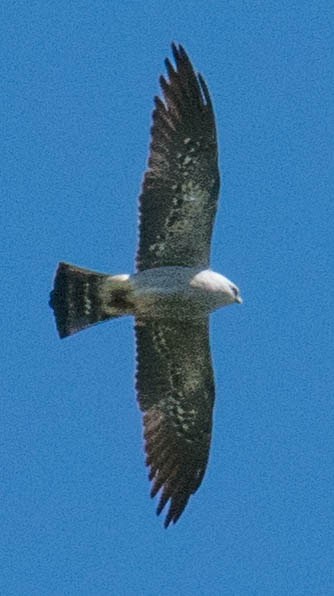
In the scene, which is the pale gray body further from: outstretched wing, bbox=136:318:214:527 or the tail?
outstretched wing, bbox=136:318:214:527

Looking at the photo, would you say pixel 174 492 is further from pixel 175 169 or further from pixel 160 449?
pixel 175 169

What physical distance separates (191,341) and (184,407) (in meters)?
0.55

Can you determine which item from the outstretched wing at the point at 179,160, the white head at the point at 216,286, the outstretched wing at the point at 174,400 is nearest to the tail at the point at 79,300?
the outstretched wing at the point at 174,400

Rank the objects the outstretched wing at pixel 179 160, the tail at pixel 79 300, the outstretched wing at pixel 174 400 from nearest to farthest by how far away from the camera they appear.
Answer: the outstretched wing at pixel 179 160 → the tail at pixel 79 300 → the outstretched wing at pixel 174 400

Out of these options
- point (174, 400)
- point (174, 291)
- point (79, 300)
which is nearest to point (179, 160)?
point (174, 291)

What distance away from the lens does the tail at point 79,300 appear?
16781mm

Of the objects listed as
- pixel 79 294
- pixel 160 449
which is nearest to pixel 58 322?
pixel 79 294

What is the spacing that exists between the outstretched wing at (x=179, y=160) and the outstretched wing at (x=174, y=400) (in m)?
0.77

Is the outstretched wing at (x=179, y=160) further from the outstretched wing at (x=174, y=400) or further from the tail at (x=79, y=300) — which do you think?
the outstretched wing at (x=174, y=400)

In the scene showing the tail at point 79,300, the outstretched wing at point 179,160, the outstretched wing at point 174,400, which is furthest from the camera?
the outstretched wing at point 174,400

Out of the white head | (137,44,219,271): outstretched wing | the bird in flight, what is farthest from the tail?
the white head

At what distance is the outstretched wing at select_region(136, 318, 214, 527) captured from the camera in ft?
55.5

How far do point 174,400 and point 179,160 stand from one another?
196 cm

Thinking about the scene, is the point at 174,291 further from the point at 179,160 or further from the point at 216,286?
the point at 179,160
